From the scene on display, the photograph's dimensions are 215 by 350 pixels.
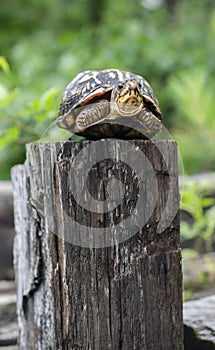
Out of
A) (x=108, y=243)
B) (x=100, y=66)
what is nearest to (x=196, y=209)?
(x=108, y=243)

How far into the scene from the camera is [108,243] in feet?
4.63

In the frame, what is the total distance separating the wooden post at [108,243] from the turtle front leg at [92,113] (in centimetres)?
9

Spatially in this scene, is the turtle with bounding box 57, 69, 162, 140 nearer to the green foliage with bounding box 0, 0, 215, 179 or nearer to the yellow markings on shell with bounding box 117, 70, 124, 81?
the yellow markings on shell with bounding box 117, 70, 124, 81

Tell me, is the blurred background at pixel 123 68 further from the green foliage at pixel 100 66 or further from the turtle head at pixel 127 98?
the turtle head at pixel 127 98

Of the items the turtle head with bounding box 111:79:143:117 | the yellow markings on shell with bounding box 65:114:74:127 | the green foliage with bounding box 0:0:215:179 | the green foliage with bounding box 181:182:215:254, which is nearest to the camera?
the turtle head with bounding box 111:79:143:117

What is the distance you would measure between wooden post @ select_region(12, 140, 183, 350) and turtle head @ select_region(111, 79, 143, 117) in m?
0.09

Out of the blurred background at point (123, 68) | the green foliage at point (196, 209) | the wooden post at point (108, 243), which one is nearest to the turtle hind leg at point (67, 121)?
the wooden post at point (108, 243)

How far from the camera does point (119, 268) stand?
1.43m

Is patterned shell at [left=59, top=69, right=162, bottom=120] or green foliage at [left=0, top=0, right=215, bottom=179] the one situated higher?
green foliage at [left=0, top=0, right=215, bottom=179]

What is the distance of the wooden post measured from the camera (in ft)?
4.53

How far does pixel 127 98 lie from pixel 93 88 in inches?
4.8

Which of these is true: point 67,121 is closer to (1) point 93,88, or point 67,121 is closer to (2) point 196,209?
(1) point 93,88

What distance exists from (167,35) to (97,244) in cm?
437

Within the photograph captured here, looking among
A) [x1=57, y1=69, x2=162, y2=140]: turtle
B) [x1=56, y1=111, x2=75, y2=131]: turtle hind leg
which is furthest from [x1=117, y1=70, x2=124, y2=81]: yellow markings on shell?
[x1=56, y1=111, x2=75, y2=131]: turtle hind leg
